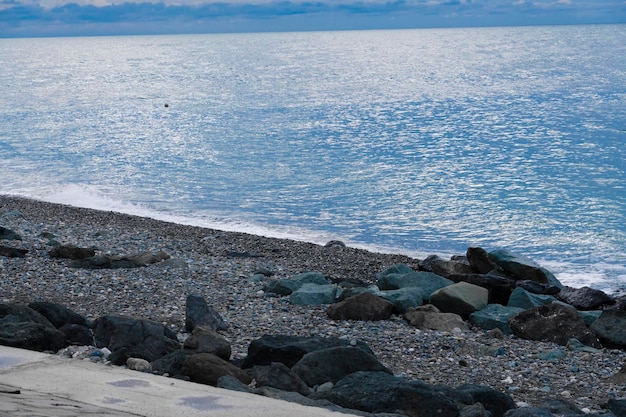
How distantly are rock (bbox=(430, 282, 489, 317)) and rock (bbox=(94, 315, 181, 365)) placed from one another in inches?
159

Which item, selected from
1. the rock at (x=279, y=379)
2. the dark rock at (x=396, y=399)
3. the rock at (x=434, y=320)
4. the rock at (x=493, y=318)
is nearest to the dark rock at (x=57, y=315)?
the rock at (x=279, y=379)

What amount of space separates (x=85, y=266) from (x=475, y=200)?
13.7 meters

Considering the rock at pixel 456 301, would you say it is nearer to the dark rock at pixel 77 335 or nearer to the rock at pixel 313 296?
the rock at pixel 313 296

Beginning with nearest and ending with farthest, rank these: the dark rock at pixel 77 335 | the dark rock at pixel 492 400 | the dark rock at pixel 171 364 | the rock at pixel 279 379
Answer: the rock at pixel 279 379
the dark rock at pixel 492 400
the dark rock at pixel 171 364
the dark rock at pixel 77 335

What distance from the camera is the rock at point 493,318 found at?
9562 mm

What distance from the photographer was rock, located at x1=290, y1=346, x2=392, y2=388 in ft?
20.7

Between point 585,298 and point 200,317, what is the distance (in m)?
6.45

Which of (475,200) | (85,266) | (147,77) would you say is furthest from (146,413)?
(147,77)

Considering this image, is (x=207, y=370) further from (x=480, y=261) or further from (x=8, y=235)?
(x=8, y=235)

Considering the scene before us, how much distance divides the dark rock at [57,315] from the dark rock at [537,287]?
23.2 feet

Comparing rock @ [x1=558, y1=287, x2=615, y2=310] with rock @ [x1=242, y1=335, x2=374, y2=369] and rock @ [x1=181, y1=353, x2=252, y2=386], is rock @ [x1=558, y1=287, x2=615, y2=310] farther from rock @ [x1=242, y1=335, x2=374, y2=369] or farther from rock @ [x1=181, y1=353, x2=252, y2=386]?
rock @ [x1=181, y1=353, x2=252, y2=386]

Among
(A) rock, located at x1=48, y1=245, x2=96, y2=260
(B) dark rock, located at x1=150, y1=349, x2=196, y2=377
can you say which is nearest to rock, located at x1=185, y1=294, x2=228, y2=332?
(B) dark rock, located at x1=150, y1=349, x2=196, y2=377

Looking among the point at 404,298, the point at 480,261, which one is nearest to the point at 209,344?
the point at 404,298

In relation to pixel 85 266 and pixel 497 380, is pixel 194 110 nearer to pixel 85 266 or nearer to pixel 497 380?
pixel 85 266
